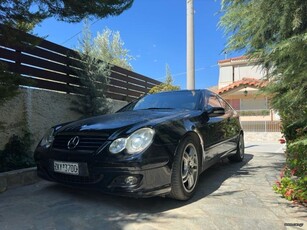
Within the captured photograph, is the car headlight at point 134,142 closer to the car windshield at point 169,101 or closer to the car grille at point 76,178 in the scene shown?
the car grille at point 76,178

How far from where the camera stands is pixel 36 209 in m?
3.54

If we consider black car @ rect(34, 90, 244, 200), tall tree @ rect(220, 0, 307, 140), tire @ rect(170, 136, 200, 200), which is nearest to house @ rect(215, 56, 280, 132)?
tall tree @ rect(220, 0, 307, 140)

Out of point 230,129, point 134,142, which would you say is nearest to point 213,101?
point 230,129

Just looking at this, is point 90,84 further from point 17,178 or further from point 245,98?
point 245,98

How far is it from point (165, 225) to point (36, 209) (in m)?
1.45

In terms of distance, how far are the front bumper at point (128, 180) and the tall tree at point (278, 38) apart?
1.59 m

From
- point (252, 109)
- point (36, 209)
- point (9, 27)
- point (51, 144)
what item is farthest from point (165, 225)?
point (252, 109)

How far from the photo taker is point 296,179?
4.13 metres

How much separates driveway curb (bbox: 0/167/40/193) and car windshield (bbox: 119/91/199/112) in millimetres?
1750

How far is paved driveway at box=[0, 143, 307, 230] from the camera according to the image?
3.12 metres

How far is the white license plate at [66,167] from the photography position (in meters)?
3.52

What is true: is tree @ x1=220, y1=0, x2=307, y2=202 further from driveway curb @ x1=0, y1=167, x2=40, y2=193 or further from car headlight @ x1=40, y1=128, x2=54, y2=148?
driveway curb @ x1=0, y1=167, x2=40, y2=193

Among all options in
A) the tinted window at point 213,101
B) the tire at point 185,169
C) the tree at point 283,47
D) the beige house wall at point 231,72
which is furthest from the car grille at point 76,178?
the beige house wall at point 231,72

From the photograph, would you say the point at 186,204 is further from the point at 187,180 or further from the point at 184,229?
the point at 184,229
